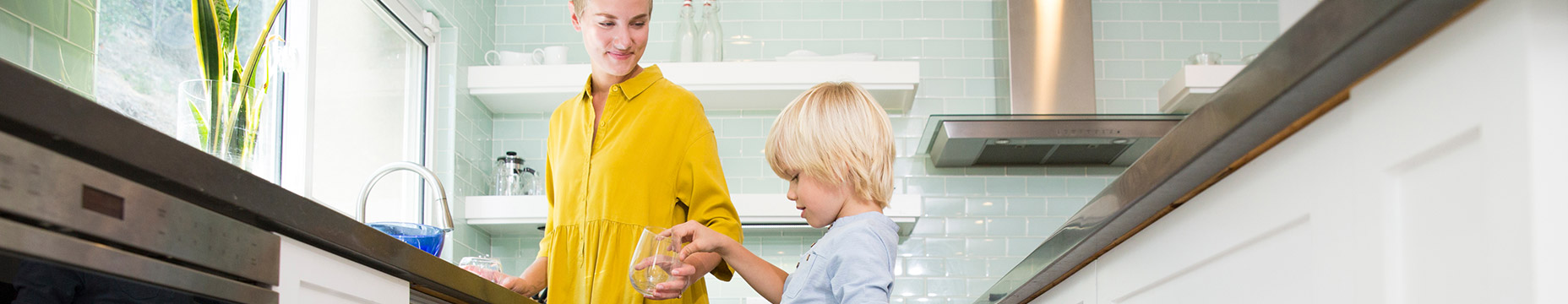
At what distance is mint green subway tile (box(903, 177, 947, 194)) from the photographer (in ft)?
13.0

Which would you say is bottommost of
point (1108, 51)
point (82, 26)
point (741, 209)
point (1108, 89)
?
point (741, 209)

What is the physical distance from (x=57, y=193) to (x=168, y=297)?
0.20m

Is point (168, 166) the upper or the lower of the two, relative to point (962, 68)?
lower

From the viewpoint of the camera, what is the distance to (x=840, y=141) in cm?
166

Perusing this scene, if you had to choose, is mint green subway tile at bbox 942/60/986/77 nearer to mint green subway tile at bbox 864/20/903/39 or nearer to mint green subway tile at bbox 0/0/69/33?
mint green subway tile at bbox 864/20/903/39

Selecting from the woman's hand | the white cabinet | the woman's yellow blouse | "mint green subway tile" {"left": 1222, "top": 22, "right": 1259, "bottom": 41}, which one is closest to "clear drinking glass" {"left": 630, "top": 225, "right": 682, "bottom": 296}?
the woman's yellow blouse

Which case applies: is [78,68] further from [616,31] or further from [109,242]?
[109,242]

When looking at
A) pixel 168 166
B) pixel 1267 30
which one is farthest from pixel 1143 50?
pixel 168 166

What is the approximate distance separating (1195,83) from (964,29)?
2.89 feet

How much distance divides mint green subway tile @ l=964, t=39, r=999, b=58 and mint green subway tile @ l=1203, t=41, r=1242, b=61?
79 cm

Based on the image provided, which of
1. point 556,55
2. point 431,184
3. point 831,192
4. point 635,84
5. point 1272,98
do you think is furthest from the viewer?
point 556,55

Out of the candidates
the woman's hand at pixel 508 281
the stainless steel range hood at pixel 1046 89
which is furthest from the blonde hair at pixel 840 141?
Answer: the stainless steel range hood at pixel 1046 89

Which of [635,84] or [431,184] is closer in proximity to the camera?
[635,84]

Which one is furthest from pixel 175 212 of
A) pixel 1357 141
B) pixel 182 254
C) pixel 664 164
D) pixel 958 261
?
pixel 958 261
